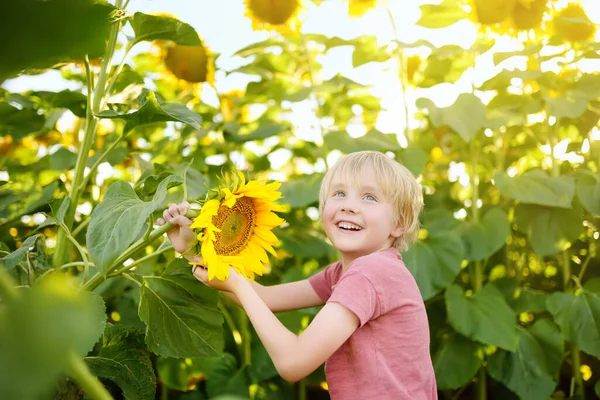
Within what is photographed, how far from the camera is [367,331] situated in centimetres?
123

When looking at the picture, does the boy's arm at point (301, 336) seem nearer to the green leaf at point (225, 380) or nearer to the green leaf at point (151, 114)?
the green leaf at point (151, 114)

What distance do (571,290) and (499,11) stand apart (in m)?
0.85

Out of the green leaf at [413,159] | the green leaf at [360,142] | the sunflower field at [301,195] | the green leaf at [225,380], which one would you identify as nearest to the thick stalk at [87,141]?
the sunflower field at [301,195]

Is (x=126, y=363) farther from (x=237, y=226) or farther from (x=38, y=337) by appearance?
(x=38, y=337)

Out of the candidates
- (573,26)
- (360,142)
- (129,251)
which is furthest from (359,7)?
(129,251)

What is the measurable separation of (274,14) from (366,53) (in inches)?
13.3

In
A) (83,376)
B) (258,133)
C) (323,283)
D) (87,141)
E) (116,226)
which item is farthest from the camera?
(258,133)

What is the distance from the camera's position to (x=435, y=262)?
5.74 feet

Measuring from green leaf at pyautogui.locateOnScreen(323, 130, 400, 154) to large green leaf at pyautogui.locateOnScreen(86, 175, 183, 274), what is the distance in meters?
0.90

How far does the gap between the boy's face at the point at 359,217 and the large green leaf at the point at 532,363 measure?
653 millimetres

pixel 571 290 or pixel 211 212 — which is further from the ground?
pixel 211 212

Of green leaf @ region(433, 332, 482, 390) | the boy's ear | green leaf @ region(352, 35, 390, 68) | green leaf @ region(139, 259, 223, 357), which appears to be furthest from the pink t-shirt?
green leaf @ region(352, 35, 390, 68)

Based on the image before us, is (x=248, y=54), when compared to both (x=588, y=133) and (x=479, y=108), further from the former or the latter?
(x=588, y=133)

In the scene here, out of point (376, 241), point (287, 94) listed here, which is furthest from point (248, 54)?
point (376, 241)
